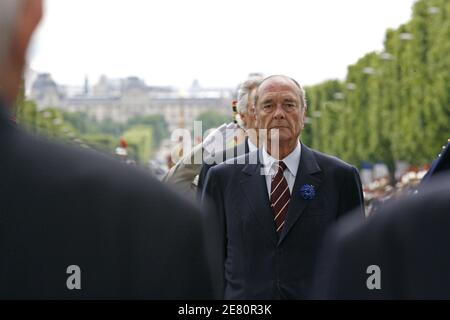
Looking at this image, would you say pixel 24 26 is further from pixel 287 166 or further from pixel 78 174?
pixel 287 166

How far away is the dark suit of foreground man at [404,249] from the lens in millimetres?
2818

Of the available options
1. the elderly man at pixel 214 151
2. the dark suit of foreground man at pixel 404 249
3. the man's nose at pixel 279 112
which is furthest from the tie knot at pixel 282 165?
the dark suit of foreground man at pixel 404 249

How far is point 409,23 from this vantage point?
59.9m

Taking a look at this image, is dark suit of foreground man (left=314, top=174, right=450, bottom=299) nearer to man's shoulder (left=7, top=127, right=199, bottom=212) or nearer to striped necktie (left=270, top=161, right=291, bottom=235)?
man's shoulder (left=7, top=127, right=199, bottom=212)

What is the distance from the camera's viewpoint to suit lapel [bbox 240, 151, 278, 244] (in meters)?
6.25

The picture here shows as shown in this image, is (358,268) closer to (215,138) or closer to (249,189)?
(249,189)

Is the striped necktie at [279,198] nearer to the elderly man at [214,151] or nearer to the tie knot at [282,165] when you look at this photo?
the tie knot at [282,165]

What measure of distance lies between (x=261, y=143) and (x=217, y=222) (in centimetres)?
132

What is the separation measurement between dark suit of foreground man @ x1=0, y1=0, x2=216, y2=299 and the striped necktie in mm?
3662

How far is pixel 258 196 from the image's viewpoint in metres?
6.38

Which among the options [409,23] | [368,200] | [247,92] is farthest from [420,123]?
[247,92]

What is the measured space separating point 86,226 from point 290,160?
13.6 feet

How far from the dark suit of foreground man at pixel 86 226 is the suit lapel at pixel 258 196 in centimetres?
364

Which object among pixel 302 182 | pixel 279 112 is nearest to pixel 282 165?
pixel 302 182
